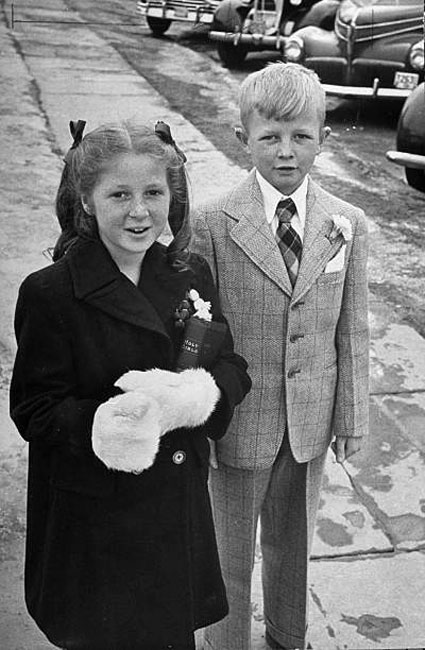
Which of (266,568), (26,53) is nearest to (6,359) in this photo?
(266,568)

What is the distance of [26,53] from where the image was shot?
498 inches

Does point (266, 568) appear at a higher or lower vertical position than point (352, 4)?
lower

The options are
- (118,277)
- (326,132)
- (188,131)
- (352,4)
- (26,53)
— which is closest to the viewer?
(118,277)

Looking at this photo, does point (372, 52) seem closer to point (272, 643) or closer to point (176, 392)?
point (272, 643)

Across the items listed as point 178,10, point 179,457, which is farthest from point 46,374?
point 178,10

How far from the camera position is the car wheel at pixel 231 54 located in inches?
505

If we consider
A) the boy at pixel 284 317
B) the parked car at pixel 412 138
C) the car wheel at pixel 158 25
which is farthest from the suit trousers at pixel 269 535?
the car wheel at pixel 158 25

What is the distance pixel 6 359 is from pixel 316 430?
2510 mm

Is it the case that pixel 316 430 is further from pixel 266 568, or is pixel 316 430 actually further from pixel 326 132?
pixel 326 132

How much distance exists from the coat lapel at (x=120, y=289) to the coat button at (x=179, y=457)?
26 centimetres

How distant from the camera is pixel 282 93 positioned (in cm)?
234

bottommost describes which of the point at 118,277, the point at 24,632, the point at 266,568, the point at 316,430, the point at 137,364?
the point at 24,632

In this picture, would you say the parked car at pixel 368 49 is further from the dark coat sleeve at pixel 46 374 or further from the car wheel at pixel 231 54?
the dark coat sleeve at pixel 46 374

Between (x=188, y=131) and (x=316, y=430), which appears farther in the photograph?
(x=188, y=131)
